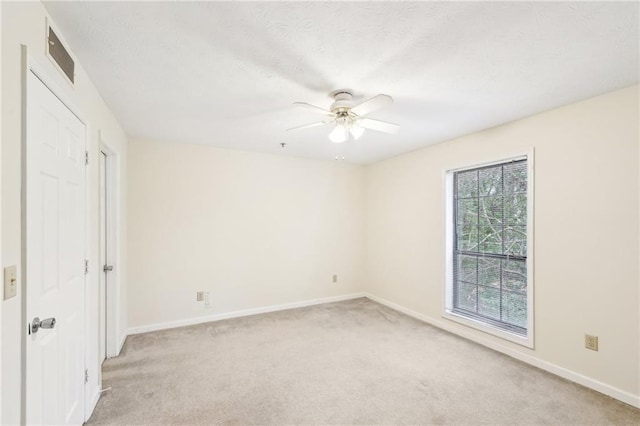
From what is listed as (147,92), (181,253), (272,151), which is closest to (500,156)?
(272,151)

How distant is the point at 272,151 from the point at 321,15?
289 cm

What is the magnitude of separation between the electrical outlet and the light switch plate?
371 centimetres

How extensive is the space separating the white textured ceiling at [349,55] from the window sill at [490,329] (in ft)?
7.06

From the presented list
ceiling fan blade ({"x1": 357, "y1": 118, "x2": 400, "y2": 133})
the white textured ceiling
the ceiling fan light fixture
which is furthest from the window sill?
the ceiling fan light fixture

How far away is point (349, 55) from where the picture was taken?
1.80m

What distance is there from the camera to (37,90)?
1340 mm

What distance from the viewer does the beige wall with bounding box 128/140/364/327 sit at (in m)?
3.64

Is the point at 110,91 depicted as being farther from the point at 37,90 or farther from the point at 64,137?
the point at 37,90

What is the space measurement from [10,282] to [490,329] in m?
3.77

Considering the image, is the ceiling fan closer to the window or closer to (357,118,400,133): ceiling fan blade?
(357,118,400,133): ceiling fan blade

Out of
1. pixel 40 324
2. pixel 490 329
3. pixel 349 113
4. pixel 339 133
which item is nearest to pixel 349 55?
pixel 349 113

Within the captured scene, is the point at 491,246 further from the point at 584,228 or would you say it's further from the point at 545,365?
the point at 545,365

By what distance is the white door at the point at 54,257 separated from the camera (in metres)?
1.30

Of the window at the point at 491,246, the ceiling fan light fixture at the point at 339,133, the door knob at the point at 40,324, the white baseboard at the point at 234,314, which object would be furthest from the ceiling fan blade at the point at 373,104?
the white baseboard at the point at 234,314
